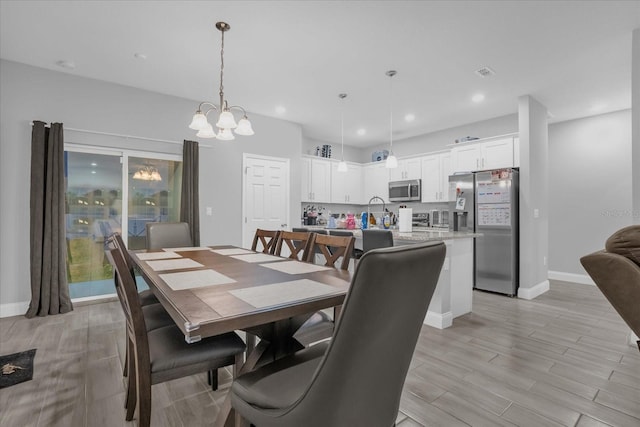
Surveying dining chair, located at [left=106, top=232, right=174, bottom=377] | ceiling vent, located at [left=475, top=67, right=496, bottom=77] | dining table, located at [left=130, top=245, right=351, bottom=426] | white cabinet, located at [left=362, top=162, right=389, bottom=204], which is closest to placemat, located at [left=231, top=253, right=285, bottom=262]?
dining table, located at [left=130, top=245, right=351, bottom=426]

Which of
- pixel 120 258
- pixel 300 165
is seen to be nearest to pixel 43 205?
pixel 120 258

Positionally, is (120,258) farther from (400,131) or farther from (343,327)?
(400,131)

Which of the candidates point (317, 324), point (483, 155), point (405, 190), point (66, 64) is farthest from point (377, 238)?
point (66, 64)

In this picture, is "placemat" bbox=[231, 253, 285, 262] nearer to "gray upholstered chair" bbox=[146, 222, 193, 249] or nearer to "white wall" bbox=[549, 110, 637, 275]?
"gray upholstered chair" bbox=[146, 222, 193, 249]

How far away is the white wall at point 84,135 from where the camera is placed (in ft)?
10.8

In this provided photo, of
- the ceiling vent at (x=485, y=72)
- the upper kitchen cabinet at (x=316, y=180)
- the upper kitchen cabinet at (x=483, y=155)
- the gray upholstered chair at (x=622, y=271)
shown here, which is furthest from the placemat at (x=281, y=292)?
the upper kitchen cabinet at (x=316, y=180)

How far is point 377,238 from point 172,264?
1.75 metres

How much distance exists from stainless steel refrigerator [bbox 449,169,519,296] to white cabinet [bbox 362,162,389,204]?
179 centimetres

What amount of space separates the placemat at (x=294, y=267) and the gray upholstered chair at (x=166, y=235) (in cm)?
167

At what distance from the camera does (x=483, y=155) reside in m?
4.77

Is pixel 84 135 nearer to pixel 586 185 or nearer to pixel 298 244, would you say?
pixel 298 244

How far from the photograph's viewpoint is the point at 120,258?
4.05 feet

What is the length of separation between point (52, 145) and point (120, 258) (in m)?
3.12

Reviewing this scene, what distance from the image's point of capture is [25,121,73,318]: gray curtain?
3.26 meters
